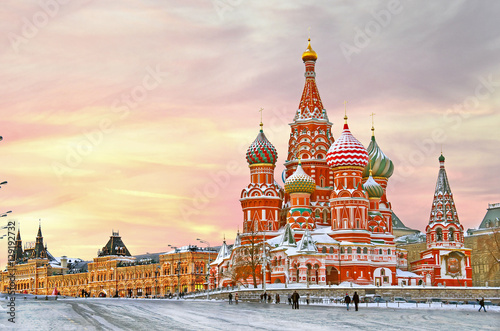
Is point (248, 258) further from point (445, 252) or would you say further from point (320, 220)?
point (445, 252)

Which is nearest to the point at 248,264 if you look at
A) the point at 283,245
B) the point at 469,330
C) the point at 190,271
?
the point at 283,245

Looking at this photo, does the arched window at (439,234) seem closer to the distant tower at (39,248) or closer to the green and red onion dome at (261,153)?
the green and red onion dome at (261,153)

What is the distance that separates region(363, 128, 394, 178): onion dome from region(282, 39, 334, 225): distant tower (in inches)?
250

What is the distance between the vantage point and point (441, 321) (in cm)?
3250

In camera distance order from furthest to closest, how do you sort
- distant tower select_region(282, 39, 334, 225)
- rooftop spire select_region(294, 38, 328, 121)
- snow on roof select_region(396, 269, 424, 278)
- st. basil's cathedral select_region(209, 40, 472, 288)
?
rooftop spire select_region(294, 38, 328, 121)
distant tower select_region(282, 39, 334, 225)
snow on roof select_region(396, 269, 424, 278)
st. basil's cathedral select_region(209, 40, 472, 288)

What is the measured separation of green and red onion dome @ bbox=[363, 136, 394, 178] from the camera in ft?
288

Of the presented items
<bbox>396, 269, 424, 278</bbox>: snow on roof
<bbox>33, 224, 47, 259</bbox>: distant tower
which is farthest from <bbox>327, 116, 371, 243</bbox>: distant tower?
<bbox>33, 224, 47, 259</bbox>: distant tower

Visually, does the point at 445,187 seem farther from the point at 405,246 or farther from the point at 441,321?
the point at 441,321

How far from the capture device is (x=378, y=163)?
288ft

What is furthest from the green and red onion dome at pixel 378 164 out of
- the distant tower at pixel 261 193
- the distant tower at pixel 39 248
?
the distant tower at pixel 39 248

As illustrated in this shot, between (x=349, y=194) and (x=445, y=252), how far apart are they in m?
15.5

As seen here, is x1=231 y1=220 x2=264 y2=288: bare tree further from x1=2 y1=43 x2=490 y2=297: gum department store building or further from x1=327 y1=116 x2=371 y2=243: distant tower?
x1=327 y1=116 x2=371 y2=243: distant tower

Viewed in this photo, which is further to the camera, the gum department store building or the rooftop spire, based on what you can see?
the rooftop spire

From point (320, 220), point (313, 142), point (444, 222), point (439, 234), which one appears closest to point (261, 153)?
point (313, 142)
